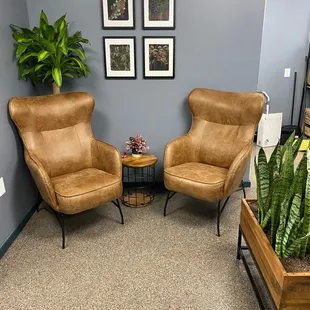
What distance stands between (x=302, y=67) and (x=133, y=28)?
2.83 meters

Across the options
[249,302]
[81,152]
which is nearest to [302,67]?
[81,152]

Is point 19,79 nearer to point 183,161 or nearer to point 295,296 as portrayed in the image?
point 183,161

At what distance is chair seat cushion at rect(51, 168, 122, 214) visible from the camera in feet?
7.36

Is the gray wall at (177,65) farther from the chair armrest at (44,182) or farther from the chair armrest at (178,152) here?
the chair armrest at (44,182)

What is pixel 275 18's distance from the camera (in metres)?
4.34

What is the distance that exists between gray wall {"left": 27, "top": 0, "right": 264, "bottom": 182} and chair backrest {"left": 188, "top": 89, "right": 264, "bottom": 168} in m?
0.23

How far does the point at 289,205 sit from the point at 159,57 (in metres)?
1.93

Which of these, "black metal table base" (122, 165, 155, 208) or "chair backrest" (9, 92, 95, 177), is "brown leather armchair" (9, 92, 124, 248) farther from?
"black metal table base" (122, 165, 155, 208)

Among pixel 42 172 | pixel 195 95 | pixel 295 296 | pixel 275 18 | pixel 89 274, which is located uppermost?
pixel 275 18

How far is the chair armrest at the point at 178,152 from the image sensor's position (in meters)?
2.72

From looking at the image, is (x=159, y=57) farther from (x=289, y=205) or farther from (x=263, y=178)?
(x=289, y=205)

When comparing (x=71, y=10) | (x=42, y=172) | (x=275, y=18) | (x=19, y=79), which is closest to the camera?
(x=42, y=172)

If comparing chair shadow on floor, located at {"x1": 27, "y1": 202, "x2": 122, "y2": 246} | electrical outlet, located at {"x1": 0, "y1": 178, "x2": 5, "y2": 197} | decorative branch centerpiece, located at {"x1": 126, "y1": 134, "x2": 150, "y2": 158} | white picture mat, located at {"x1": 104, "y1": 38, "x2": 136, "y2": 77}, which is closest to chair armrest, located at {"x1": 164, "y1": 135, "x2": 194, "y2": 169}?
decorative branch centerpiece, located at {"x1": 126, "y1": 134, "x2": 150, "y2": 158}

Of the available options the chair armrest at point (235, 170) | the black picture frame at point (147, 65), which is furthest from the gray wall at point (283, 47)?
the chair armrest at point (235, 170)
